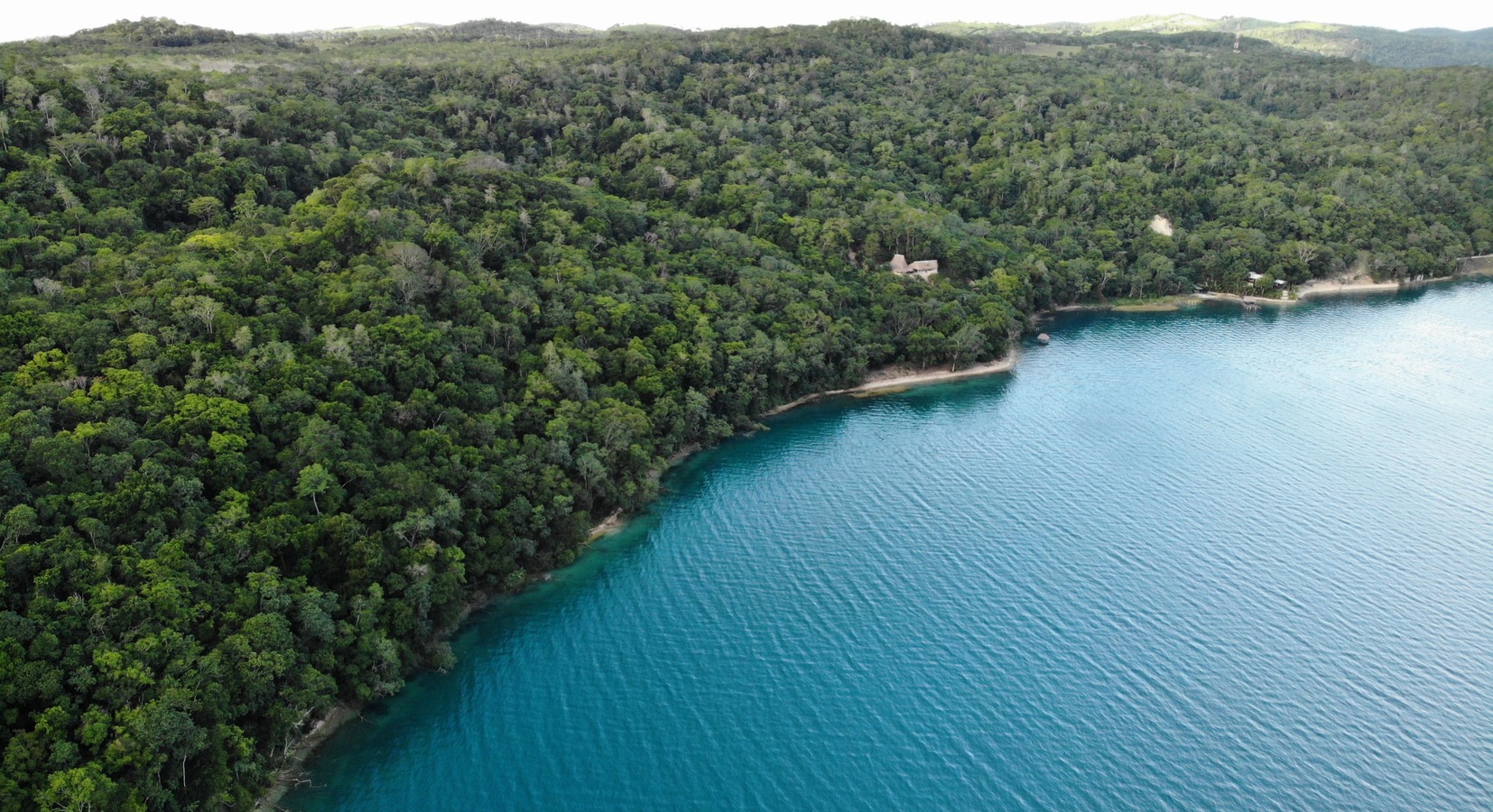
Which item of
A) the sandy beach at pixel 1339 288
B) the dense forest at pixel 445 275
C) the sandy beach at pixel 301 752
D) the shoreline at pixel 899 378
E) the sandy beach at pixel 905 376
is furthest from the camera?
the sandy beach at pixel 1339 288

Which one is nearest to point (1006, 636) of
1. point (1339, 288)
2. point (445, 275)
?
point (445, 275)

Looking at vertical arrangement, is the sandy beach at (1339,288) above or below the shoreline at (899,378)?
above

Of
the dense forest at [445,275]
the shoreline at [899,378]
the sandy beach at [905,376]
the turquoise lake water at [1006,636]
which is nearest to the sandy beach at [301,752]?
the dense forest at [445,275]

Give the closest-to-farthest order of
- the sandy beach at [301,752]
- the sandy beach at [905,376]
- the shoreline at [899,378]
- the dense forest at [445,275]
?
1. the sandy beach at [301,752]
2. the dense forest at [445,275]
3. the shoreline at [899,378]
4. the sandy beach at [905,376]

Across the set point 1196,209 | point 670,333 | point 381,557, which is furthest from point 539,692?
point 1196,209

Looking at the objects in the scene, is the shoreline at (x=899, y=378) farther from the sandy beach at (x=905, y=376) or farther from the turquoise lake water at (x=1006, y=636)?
the turquoise lake water at (x=1006, y=636)

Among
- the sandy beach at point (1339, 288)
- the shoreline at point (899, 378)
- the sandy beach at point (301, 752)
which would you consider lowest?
the sandy beach at point (301, 752)
